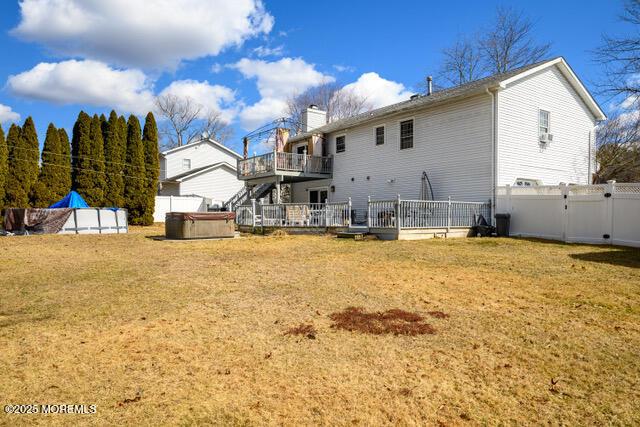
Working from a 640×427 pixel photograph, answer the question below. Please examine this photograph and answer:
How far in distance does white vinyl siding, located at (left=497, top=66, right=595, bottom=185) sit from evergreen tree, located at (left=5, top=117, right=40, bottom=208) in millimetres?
25231

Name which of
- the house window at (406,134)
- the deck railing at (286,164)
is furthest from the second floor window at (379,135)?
the deck railing at (286,164)

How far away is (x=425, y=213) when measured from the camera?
14.8m

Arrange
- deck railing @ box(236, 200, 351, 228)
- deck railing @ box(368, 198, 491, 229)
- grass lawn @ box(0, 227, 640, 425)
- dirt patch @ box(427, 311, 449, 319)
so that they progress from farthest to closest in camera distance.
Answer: deck railing @ box(236, 200, 351, 228), deck railing @ box(368, 198, 491, 229), dirt patch @ box(427, 311, 449, 319), grass lawn @ box(0, 227, 640, 425)

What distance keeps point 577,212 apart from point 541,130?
5618mm

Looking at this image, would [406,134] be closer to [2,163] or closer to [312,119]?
[312,119]

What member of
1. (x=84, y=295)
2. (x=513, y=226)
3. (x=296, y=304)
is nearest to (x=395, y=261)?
(x=296, y=304)

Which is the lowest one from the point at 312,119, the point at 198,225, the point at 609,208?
the point at 198,225

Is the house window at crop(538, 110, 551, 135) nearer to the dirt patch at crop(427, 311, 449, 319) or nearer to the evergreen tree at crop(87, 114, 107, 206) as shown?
the dirt patch at crop(427, 311, 449, 319)

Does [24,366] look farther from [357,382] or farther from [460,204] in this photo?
[460,204]

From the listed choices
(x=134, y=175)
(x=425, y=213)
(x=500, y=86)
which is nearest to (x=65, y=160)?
(x=134, y=175)

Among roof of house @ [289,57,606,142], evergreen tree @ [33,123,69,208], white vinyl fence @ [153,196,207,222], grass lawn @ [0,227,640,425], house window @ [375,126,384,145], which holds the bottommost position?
grass lawn @ [0,227,640,425]

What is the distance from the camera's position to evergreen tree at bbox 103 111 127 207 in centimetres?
2667

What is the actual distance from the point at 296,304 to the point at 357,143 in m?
17.2

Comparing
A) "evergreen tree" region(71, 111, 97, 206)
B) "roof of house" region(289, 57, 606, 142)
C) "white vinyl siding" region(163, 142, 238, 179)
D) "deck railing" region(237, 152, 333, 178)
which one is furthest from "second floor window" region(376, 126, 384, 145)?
"white vinyl siding" region(163, 142, 238, 179)
